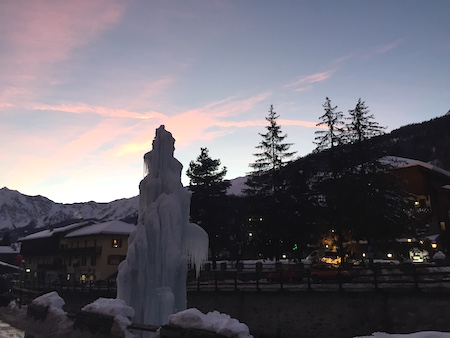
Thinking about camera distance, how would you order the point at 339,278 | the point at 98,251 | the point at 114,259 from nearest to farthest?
the point at 339,278
the point at 98,251
the point at 114,259

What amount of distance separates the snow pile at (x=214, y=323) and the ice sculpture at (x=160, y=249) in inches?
285

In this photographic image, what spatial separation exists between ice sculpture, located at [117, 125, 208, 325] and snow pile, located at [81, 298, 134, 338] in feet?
11.4

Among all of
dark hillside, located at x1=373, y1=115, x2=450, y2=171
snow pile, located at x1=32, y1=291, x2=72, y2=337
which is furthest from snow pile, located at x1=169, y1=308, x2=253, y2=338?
dark hillside, located at x1=373, y1=115, x2=450, y2=171

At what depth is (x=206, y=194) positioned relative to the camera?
49688 mm

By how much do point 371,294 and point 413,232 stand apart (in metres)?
17.6

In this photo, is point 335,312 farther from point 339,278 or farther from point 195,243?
point 195,243

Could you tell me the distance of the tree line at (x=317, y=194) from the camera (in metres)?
34.6

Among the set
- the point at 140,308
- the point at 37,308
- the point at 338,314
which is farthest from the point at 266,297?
the point at 37,308

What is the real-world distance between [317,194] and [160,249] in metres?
28.1

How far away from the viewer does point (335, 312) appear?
21.1 metres

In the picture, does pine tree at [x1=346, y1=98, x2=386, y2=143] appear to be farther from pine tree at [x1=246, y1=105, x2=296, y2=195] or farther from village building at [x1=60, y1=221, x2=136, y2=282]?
village building at [x1=60, y1=221, x2=136, y2=282]

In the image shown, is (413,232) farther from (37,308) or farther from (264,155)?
(37,308)

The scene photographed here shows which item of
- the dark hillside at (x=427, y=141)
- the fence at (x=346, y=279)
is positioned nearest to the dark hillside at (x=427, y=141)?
the dark hillside at (x=427, y=141)

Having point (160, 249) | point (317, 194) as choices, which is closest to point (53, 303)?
point (160, 249)
